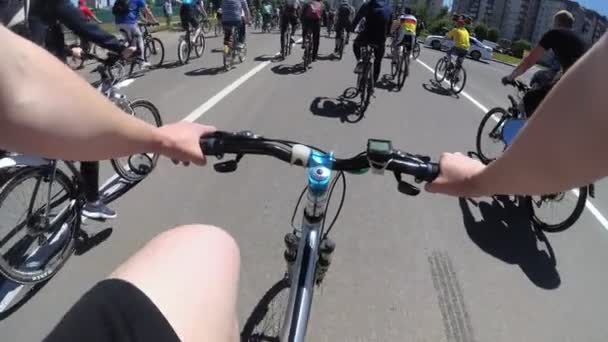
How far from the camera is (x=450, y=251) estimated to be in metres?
4.25

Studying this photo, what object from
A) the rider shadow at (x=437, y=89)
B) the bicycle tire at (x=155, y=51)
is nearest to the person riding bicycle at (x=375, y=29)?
the rider shadow at (x=437, y=89)

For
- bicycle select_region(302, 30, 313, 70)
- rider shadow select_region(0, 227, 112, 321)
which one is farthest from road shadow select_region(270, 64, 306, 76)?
rider shadow select_region(0, 227, 112, 321)

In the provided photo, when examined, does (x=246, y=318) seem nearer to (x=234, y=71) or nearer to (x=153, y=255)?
(x=153, y=255)

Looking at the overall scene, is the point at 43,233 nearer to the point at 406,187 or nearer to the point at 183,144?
the point at 183,144

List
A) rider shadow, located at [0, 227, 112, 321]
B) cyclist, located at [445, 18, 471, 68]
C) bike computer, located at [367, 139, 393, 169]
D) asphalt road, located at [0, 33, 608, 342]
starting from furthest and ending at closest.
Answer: cyclist, located at [445, 18, 471, 68] < asphalt road, located at [0, 33, 608, 342] < rider shadow, located at [0, 227, 112, 321] < bike computer, located at [367, 139, 393, 169]

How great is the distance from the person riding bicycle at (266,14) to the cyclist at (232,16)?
49.8 ft

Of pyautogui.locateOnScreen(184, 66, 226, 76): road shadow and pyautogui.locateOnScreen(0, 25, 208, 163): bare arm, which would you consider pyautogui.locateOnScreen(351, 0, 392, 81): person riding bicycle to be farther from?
pyautogui.locateOnScreen(0, 25, 208, 163): bare arm

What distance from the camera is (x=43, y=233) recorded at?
3.44 m

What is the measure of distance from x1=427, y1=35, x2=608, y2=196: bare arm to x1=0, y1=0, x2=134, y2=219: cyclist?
3.42 m

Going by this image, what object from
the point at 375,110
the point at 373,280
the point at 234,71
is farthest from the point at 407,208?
the point at 234,71

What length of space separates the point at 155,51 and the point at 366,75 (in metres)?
6.82

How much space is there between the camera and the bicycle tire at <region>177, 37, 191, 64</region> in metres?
12.8

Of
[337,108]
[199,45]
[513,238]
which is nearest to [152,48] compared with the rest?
[199,45]

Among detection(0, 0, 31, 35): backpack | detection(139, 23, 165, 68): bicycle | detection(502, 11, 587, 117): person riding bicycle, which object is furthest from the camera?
detection(139, 23, 165, 68): bicycle
